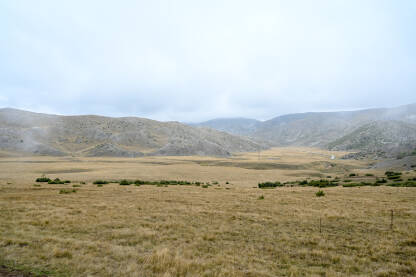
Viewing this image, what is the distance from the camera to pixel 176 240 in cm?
888

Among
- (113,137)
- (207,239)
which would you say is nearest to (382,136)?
(113,137)

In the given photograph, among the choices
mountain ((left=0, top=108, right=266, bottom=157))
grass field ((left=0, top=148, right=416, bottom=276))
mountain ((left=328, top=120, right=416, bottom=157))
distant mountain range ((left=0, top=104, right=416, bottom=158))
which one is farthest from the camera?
mountain ((left=328, top=120, right=416, bottom=157))

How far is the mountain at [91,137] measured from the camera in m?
105

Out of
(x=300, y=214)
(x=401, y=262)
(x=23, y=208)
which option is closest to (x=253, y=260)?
(x=401, y=262)

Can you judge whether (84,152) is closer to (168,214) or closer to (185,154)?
(185,154)

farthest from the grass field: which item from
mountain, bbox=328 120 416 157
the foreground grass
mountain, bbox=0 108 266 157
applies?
mountain, bbox=328 120 416 157

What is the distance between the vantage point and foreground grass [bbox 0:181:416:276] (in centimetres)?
661

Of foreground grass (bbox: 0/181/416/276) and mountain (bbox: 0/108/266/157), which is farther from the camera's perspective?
mountain (bbox: 0/108/266/157)

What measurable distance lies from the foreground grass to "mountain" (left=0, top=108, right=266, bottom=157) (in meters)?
98.8

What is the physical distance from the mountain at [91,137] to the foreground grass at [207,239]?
9883cm

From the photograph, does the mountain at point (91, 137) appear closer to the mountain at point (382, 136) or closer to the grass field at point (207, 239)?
the mountain at point (382, 136)

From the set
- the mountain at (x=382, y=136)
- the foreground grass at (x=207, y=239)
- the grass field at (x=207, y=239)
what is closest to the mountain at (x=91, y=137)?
the mountain at (x=382, y=136)

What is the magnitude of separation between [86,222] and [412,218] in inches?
574

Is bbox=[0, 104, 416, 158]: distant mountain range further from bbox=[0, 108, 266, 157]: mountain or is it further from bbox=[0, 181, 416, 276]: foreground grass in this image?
bbox=[0, 181, 416, 276]: foreground grass
